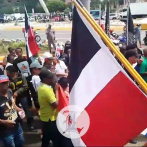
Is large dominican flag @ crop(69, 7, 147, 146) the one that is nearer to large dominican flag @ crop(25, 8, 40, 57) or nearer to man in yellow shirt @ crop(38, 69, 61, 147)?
man in yellow shirt @ crop(38, 69, 61, 147)

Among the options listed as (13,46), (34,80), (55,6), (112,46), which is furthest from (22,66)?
(55,6)

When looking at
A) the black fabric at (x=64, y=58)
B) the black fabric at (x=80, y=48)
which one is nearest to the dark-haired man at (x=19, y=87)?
the black fabric at (x=64, y=58)

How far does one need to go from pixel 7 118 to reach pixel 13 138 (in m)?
0.30

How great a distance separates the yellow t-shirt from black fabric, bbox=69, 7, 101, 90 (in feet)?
4.67

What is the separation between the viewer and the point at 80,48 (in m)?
2.93

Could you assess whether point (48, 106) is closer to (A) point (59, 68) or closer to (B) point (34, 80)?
(B) point (34, 80)

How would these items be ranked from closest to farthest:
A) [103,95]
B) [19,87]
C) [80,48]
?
[103,95], [80,48], [19,87]

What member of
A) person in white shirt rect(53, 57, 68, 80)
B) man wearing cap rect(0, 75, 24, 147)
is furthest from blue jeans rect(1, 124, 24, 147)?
person in white shirt rect(53, 57, 68, 80)

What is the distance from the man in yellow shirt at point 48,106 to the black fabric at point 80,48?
1.42m

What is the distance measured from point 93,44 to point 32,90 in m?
3.41

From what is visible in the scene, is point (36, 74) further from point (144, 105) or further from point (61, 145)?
point (144, 105)

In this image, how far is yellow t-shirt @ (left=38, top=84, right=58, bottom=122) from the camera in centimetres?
435

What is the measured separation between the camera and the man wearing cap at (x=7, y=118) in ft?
13.5

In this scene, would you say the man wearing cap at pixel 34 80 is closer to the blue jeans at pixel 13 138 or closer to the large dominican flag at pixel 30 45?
the blue jeans at pixel 13 138
